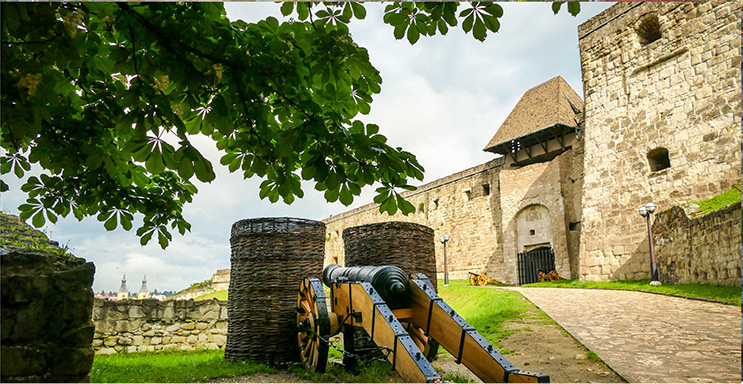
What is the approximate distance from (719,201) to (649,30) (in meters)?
6.85

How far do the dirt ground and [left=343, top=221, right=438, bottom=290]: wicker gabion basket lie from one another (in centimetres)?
111

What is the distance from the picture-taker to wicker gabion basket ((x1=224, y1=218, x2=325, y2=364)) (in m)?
4.79

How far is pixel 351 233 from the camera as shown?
18.0 feet

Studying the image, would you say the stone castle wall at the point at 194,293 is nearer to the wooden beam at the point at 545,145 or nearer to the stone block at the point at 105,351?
the stone block at the point at 105,351

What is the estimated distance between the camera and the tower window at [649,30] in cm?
1401

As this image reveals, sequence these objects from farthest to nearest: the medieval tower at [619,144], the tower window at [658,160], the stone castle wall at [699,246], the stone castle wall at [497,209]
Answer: the stone castle wall at [497,209], the tower window at [658,160], the medieval tower at [619,144], the stone castle wall at [699,246]

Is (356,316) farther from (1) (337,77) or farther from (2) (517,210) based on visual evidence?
(2) (517,210)

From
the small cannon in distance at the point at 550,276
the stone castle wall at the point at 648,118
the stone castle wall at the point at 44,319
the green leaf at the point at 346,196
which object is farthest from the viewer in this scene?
the small cannon in distance at the point at 550,276

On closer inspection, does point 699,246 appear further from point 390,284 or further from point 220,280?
point 220,280

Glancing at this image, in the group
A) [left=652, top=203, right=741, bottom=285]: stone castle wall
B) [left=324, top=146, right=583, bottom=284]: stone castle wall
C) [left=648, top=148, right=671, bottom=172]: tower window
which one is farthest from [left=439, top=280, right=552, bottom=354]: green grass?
[left=324, top=146, right=583, bottom=284]: stone castle wall

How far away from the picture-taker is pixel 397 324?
3025mm

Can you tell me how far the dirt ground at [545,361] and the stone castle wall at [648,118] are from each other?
893cm

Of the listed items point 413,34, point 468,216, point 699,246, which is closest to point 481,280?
point 468,216

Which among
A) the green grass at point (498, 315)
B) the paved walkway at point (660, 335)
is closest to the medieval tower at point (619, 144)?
the paved walkway at point (660, 335)
